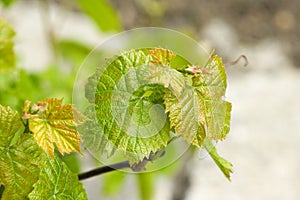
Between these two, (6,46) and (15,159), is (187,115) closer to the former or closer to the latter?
(15,159)

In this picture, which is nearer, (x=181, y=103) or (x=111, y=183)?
(x=181, y=103)

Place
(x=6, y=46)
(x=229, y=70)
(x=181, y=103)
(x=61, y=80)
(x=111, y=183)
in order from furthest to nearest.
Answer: (x=229, y=70), (x=111, y=183), (x=61, y=80), (x=6, y=46), (x=181, y=103)

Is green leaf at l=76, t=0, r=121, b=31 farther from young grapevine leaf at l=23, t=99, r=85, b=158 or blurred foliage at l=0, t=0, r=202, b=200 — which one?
young grapevine leaf at l=23, t=99, r=85, b=158

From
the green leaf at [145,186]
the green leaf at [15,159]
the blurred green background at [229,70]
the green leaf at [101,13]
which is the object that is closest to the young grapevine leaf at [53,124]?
the green leaf at [15,159]

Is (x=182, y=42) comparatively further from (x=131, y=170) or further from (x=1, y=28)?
(x=1, y=28)

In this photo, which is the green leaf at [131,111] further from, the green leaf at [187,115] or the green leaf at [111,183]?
the green leaf at [111,183]

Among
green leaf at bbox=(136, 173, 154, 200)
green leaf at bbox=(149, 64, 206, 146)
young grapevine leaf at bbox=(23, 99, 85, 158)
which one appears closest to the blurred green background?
green leaf at bbox=(136, 173, 154, 200)

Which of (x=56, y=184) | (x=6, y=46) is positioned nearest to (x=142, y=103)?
(x=56, y=184)
